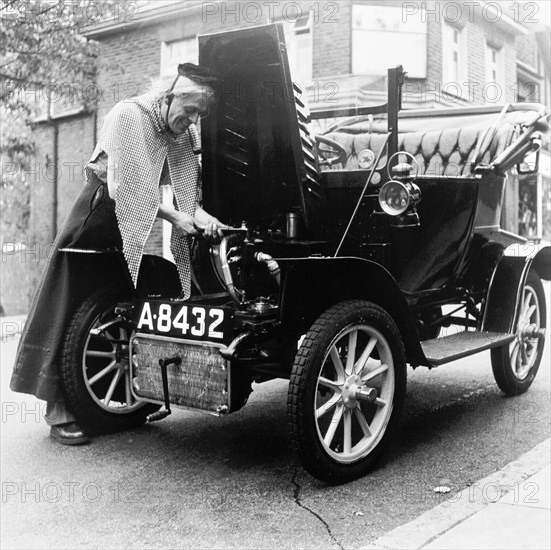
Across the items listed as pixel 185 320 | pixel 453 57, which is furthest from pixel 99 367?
pixel 453 57

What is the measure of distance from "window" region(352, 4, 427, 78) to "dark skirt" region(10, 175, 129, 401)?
1151 cm

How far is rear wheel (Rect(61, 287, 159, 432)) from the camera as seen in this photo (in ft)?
13.8

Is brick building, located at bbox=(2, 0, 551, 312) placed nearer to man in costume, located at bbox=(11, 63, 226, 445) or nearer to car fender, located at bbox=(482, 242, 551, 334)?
car fender, located at bbox=(482, 242, 551, 334)

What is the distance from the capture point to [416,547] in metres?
2.84

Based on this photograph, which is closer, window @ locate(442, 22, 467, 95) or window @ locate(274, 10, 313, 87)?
window @ locate(274, 10, 313, 87)

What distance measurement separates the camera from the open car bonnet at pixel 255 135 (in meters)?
3.93

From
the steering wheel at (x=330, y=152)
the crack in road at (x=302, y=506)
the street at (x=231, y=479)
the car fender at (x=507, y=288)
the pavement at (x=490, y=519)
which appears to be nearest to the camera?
the pavement at (x=490, y=519)

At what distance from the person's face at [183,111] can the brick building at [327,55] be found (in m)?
8.96

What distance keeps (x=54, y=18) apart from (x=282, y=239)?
7.00m

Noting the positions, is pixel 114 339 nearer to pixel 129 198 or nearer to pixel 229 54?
pixel 129 198

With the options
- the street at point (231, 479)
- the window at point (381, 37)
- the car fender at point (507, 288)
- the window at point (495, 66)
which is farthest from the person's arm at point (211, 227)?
the window at point (495, 66)

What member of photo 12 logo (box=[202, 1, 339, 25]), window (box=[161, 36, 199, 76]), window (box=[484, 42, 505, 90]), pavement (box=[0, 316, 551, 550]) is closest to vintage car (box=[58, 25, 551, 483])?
pavement (box=[0, 316, 551, 550])

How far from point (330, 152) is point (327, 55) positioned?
10214mm

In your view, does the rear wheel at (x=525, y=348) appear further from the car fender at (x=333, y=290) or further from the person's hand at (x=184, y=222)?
the person's hand at (x=184, y=222)
